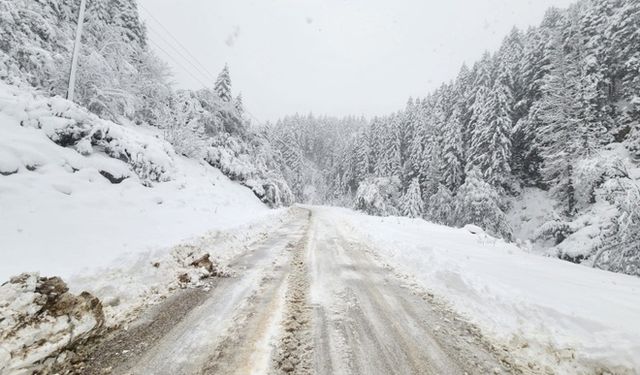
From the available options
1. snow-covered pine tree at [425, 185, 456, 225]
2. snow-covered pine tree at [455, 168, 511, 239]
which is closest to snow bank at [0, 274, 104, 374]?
snow-covered pine tree at [455, 168, 511, 239]

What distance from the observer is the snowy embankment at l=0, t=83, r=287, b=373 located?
3.59 m

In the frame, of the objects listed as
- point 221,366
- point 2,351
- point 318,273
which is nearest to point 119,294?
point 2,351

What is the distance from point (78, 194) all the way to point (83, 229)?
2.05m

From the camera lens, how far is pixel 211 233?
1009 centimetres

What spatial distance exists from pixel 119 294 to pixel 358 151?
62147mm

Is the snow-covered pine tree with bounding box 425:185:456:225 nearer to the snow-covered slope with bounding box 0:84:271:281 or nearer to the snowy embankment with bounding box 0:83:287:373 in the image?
the snowy embankment with bounding box 0:83:287:373

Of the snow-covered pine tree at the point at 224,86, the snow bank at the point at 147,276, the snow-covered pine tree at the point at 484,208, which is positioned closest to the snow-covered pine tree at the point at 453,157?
the snow-covered pine tree at the point at 484,208

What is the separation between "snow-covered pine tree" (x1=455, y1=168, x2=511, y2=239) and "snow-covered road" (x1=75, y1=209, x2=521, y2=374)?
2538 cm

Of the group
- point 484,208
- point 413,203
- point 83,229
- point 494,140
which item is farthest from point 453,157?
point 83,229

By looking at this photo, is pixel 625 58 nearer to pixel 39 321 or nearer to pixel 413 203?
pixel 413 203

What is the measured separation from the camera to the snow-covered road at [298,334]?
3.50 meters

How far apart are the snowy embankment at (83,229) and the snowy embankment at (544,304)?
506cm

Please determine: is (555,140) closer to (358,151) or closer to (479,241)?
(479,241)

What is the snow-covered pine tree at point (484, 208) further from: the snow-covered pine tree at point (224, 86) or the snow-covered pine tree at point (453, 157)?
the snow-covered pine tree at point (224, 86)
